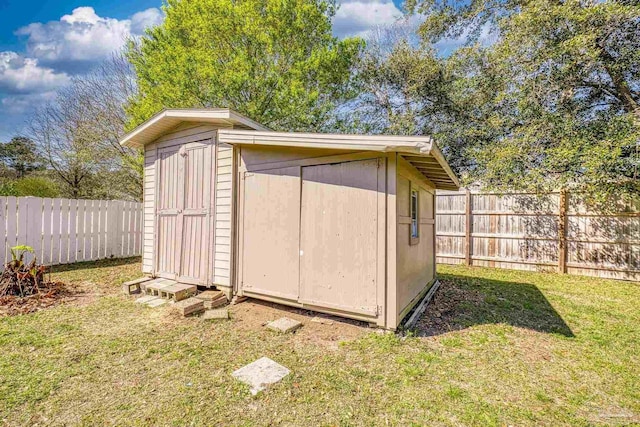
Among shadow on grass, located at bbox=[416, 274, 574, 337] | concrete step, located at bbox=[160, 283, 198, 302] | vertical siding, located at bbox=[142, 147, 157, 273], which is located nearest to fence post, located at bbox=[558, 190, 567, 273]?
shadow on grass, located at bbox=[416, 274, 574, 337]

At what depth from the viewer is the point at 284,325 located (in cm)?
367

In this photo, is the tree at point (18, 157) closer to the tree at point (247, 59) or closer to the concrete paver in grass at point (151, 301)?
the tree at point (247, 59)

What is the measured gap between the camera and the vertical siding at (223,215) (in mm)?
4531

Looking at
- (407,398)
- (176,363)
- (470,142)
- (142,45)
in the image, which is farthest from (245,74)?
(407,398)

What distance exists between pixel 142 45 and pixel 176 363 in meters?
11.3

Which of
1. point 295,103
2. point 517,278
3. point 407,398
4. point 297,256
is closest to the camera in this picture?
point 407,398

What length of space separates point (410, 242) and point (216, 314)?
287 centimetres

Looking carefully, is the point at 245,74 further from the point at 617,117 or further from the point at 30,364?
the point at 617,117

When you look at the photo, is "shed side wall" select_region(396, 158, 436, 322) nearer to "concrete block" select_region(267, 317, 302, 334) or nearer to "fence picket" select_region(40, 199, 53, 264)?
"concrete block" select_region(267, 317, 302, 334)

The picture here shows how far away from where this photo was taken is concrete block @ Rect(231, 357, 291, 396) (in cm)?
250

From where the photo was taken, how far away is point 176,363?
2828 millimetres

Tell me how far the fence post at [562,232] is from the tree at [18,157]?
21356 mm

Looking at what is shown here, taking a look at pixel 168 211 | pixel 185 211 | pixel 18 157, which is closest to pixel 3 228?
pixel 168 211

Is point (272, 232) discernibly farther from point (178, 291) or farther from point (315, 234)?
point (178, 291)
